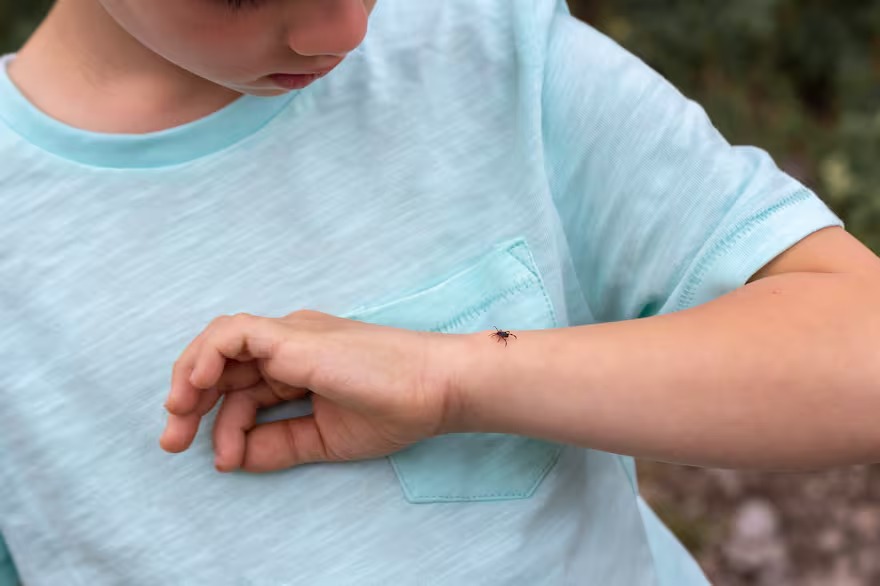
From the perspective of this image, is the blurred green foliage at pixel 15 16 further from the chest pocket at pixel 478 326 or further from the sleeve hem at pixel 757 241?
the sleeve hem at pixel 757 241

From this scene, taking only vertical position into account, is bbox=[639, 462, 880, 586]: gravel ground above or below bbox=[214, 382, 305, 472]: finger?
below

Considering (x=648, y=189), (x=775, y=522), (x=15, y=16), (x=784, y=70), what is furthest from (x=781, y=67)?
(x=648, y=189)

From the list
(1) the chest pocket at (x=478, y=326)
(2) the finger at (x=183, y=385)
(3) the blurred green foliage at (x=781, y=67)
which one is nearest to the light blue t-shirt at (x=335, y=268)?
(1) the chest pocket at (x=478, y=326)

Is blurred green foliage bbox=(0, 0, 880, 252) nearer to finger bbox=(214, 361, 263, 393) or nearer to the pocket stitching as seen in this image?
the pocket stitching

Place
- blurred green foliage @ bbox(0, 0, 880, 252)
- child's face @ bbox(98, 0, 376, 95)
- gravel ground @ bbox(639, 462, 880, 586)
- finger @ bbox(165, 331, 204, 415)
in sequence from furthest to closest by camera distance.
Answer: blurred green foliage @ bbox(0, 0, 880, 252)
gravel ground @ bbox(639, 462, 880, 586)
finger @ bbox(165, 331, 204, 415)
child's face @ bbox(98, 0, 376, 95)

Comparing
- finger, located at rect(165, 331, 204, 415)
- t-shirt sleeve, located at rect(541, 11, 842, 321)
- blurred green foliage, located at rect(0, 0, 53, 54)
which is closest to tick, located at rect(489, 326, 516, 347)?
t-shirt sleeve, located at rect(541, 11, 842, 321)

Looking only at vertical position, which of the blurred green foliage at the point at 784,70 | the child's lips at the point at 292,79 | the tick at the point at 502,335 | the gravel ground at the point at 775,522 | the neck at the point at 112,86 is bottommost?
the gravel ground at the point at 775,522

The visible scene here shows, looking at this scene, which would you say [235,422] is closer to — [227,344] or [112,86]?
[227,344]

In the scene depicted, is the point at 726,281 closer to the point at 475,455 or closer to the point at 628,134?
the point at 628,134
